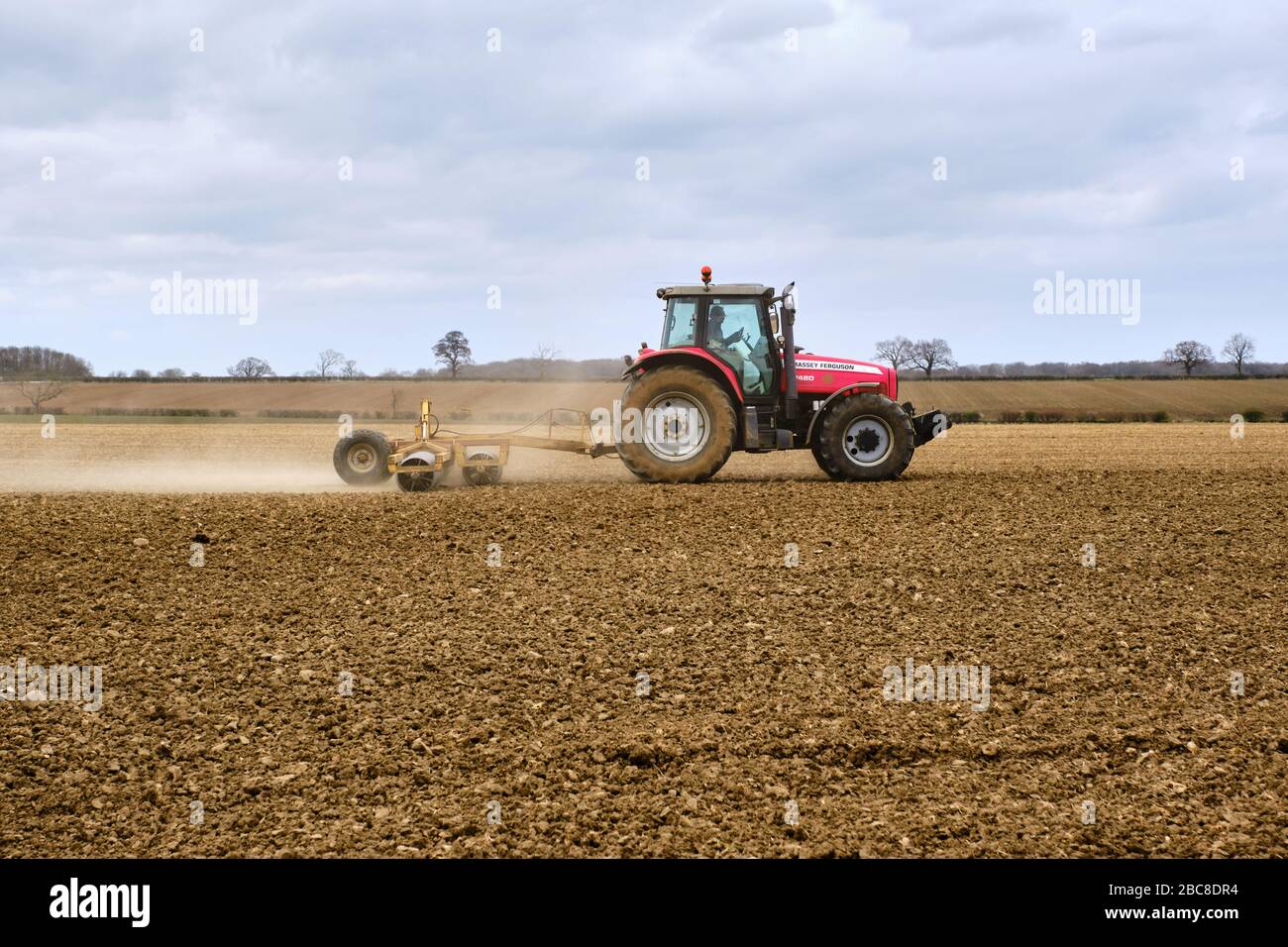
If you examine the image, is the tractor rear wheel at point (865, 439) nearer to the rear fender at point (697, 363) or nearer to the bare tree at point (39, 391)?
the rear fender at point (697, 363)

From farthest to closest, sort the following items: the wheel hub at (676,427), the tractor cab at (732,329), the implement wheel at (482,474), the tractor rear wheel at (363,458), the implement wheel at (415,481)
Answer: the implement wheel at (482,474)
the tractor rear wheel at (363,458)
the implement wheel at (415,481)
the tractor cab at (732,329)
the wheel hub at (676,427)

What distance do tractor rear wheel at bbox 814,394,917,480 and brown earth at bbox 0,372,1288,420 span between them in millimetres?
25280

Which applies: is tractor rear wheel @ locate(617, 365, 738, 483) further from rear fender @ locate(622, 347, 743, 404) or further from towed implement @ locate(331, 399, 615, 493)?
towed implement @ locate(331, 399, 615, 493)

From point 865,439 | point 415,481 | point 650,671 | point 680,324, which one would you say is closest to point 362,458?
point 415,481

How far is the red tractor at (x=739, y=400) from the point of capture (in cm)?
1320

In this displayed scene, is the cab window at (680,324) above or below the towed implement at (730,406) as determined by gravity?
above

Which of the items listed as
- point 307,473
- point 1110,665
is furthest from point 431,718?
point 307,473

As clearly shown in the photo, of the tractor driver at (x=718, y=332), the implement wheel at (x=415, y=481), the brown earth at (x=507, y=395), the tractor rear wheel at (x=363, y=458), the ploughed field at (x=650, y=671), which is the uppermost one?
the brown earth at (x=507, y=395)

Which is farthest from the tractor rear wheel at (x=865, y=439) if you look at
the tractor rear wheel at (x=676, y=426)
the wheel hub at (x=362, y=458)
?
the wheel hub at (x=362, y=458)

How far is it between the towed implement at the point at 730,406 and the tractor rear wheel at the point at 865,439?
0.04 ft

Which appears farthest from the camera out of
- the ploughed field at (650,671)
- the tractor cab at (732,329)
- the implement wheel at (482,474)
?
the implement wheel at (482,474)

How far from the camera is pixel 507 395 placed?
4228 centimetres

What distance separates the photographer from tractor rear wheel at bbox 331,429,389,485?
14.1 m
